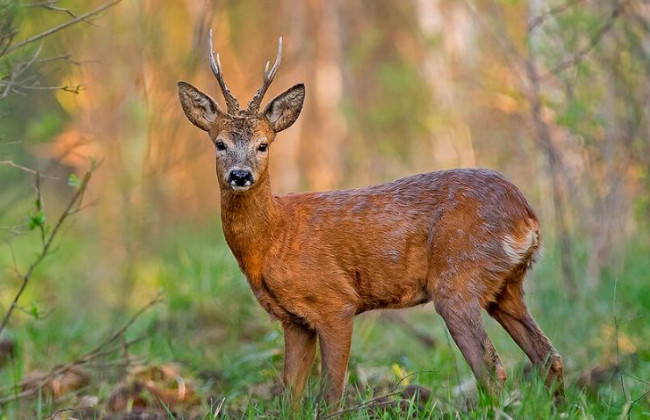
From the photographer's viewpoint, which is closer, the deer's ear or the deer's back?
the deer's back

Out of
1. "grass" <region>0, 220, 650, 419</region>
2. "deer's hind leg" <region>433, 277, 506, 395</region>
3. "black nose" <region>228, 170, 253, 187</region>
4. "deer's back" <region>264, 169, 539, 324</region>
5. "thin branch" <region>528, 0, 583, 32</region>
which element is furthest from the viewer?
"thin branch" <region>528, 0, 583, 32</region>

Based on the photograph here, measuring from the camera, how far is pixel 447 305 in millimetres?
6223

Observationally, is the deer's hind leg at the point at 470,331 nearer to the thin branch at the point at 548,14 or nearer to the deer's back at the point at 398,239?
the deer's back at the point at 398,239

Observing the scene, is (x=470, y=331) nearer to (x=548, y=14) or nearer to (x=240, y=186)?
(x=240, y=186)

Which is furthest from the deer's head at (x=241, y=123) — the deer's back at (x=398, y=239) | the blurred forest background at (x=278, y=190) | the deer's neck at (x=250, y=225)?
the blurred forest background at (x=278, y=190)

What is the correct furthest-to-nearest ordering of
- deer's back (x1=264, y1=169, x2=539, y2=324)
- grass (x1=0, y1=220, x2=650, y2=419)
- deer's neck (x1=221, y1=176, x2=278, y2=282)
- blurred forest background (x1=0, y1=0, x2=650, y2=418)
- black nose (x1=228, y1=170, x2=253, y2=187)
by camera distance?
blurred forest background (x1=0, y1=0, x2=650, y2=418) → deer's neck (x1=221, y1=176, x2=278, y2=282) → deer's back (x1=264, y1=169, x2=539, y2=324) → black nose (x1=228, y1=170, x2=253, y2=187) → grass (x1=0, y1=220, x2=650, y2=419)

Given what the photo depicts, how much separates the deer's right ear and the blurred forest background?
65cm

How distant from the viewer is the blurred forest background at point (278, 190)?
291 inches

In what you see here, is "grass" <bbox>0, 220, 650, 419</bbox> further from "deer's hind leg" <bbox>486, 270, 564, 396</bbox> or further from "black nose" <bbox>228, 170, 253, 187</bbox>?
"black nose" <bbox>228, 170, 253, 187</bbox>

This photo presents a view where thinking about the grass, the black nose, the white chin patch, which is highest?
the black nose

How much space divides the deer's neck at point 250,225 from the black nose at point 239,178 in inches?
12.8

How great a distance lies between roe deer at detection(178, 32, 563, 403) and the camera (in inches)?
248

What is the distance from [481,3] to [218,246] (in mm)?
6984

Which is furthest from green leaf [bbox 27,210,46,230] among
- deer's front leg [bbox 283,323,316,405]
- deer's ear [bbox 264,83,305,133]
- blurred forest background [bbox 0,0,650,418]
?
deer's front leg [bbox 283,323,316,405]
